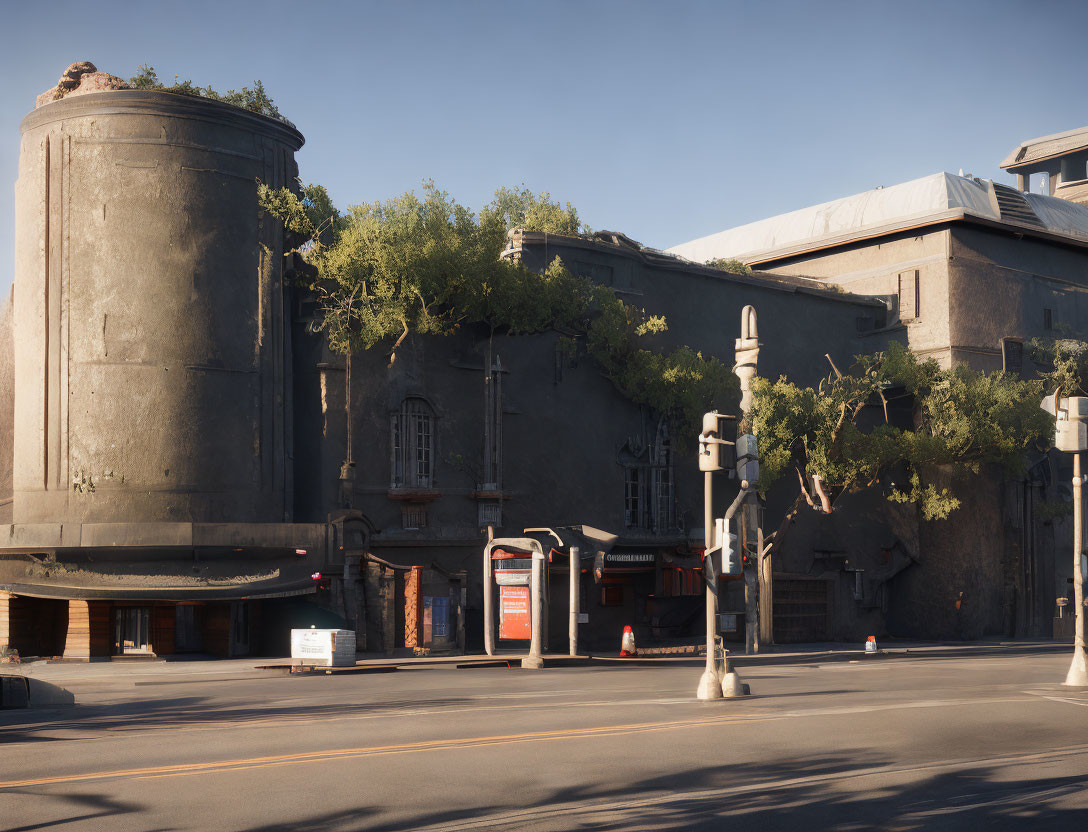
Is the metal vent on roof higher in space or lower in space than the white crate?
higher

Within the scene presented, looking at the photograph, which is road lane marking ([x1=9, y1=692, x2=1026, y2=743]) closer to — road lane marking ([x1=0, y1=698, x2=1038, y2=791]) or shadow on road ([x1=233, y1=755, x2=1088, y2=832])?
road lane marking ([x1=0, y1=698, x2=1038, y2=791])

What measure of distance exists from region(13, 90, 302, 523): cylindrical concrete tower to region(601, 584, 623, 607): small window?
12.4 metres

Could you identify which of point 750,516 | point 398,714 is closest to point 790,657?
point 750,516

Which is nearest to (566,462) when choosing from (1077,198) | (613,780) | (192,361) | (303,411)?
(303,411)

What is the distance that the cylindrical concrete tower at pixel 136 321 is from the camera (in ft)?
111

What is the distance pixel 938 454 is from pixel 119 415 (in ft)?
92.7

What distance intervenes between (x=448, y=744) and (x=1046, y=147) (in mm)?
68133

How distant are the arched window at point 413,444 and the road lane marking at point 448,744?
1998cm

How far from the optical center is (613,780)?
11953 millimetres

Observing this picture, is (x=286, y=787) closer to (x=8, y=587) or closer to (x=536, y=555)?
(x=536, y=555)

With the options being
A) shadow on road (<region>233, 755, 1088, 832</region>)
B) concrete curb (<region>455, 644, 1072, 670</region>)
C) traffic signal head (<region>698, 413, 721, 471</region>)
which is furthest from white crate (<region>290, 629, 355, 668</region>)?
shadow on road (<region>233, 755, 1088, 832</region>)

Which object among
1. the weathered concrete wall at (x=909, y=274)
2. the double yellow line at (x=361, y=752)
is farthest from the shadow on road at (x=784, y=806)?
the weathered concrete wall at (x=909, y=274)

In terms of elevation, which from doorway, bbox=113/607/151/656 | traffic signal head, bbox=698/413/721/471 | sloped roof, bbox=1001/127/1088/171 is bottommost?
doorway, bbox=113/607/151/656

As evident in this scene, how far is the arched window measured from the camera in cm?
3666
